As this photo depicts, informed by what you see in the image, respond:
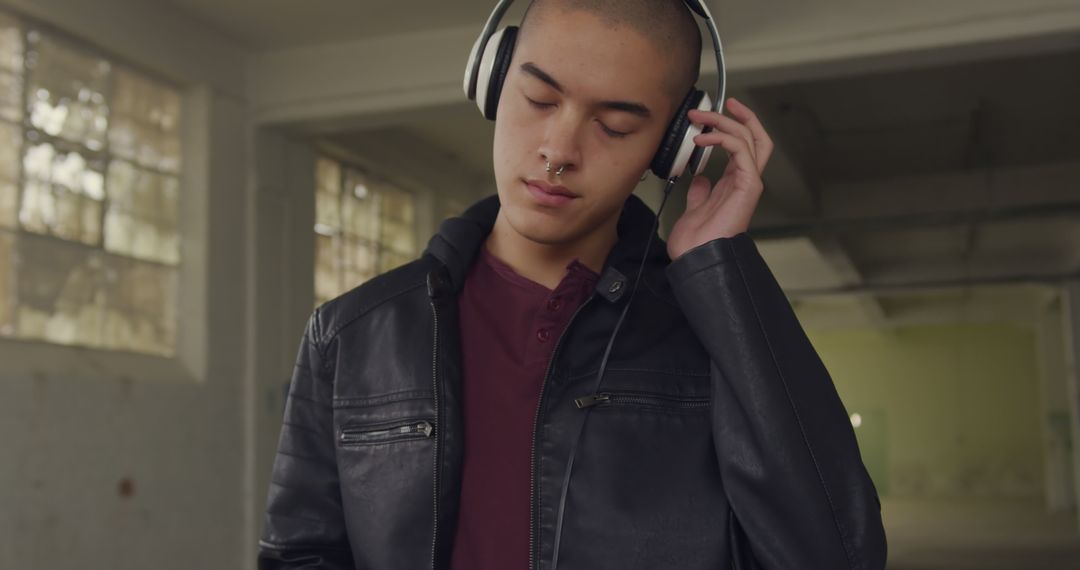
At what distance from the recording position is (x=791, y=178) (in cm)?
→ 845

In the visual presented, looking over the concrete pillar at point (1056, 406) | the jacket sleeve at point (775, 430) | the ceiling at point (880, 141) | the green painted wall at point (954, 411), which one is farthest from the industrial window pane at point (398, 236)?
the green painted wall at point (954, 411)

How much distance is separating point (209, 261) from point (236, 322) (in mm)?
419

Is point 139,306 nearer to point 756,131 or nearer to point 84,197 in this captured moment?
point 84,197

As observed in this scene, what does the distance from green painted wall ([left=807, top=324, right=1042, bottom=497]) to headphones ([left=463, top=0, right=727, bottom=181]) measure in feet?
73.1

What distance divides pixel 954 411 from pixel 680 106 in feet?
77.2

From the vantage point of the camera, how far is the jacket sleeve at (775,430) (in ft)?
3.73

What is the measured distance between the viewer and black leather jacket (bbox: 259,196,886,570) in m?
1.16

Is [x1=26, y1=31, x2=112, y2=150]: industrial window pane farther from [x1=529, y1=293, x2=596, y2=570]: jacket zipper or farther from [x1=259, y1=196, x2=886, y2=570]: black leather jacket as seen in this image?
[x1=529, y1=293, x2=596, y2=570]: jacket zipper

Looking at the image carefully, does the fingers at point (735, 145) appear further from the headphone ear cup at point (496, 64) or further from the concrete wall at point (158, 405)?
the concrete wall at point (158, 405)

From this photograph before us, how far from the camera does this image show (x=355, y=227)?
7.85m

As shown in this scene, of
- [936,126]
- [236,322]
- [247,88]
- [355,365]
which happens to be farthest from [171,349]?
[936,126]

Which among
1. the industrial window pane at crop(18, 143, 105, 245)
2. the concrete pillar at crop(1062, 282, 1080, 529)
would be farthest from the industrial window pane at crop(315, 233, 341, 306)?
the concrete pillar at crop(1062, 282, 1080, 529)

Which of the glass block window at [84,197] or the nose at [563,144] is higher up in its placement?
the glass block window at [84,197]

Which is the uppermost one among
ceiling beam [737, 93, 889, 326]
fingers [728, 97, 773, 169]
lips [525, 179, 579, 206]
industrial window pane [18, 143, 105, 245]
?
ceiling beam [737, 93, 889, 326]
